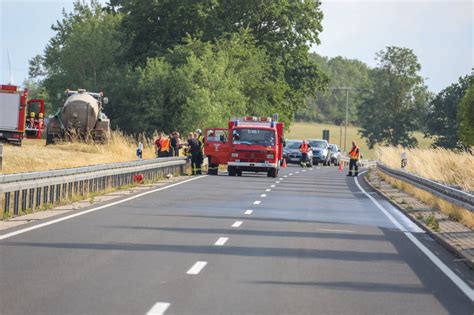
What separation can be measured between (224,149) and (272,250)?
28.5 meters

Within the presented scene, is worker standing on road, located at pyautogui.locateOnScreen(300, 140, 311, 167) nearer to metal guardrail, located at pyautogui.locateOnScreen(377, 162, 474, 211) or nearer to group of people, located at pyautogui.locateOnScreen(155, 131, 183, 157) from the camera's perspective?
group of people, located at pyautogui.locateOnScreen(155, 131, 183, 157)

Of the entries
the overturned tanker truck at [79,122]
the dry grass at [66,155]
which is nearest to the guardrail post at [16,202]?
the dry grass at [66,155]

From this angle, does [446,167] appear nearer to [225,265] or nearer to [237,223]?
[237,223]

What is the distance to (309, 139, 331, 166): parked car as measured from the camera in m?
71.0

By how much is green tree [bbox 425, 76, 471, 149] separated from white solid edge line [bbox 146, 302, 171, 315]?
102 meters

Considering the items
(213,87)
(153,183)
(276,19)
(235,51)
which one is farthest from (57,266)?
(276,19)

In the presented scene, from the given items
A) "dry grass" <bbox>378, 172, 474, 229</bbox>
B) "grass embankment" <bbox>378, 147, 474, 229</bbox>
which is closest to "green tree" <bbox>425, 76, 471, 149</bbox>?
"grass embankment" <bbox>378, 147, 474, 229</bbox>

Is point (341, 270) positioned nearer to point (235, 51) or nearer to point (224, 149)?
point (224, 149)

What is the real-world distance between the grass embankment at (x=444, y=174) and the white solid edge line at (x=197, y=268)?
342 inches

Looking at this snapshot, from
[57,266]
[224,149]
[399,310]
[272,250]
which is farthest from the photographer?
[224,149]

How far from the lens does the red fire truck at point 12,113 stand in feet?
169

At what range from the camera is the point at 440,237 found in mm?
17953

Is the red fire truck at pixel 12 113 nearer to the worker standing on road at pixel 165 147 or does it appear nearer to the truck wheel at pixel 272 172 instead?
the worker standing on road at pixel 165 147

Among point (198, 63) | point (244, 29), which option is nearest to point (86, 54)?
point (244, 29)
